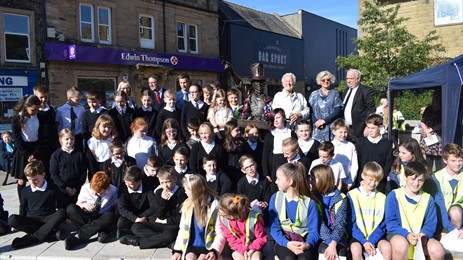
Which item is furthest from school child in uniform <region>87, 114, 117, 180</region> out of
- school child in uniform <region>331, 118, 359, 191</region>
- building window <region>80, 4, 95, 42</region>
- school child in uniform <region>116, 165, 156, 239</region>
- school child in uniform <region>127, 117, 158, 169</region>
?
building window <region>80, 4, 95, 42</region>

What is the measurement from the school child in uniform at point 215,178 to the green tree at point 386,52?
37.9ft

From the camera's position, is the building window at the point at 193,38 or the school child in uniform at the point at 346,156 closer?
the school child in uniform at the point at 346,156

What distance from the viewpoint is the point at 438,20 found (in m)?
19.0

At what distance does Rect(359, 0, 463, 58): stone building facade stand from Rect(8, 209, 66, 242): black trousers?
18.4m

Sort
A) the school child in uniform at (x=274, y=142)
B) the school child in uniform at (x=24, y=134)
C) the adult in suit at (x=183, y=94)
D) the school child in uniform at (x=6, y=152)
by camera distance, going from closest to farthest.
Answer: the school child in uniform at (x=274, y=142) → the school child in uniform at (x=24, y=134) → the adult in suit at (x=183, y=94) → the school child in uniform at (x=6, y=152)

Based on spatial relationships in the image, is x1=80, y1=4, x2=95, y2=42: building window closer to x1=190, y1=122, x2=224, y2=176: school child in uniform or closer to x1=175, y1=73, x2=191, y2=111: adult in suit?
x1=175, y1=73, x2=191, y2=111: adult in suit

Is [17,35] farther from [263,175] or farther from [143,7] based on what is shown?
[263,175]

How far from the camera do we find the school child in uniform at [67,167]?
5219 millimetres

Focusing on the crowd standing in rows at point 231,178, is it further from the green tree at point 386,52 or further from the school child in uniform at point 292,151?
the green tree at point 386,52

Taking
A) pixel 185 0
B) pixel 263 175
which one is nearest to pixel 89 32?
pixel 185 0

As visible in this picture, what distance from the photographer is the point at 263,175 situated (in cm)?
532

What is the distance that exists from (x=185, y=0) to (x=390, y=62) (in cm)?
1027

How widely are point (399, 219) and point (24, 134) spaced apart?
4.68 m

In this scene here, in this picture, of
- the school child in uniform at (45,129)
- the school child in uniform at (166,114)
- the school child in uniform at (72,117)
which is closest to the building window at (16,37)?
the school child in uniform at (72,117)
